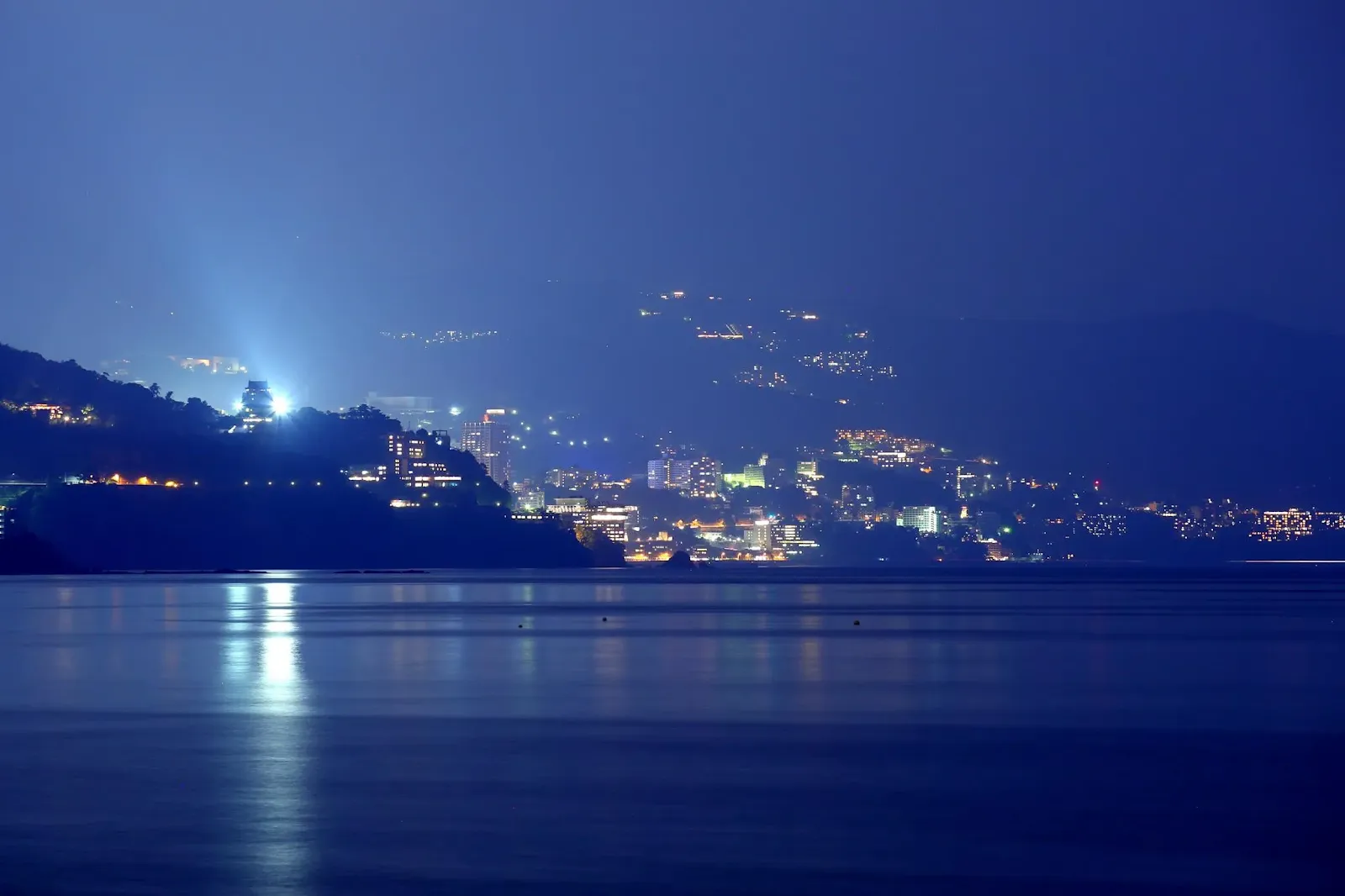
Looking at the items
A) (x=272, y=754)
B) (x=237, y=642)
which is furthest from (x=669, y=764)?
(x=237, y=642)

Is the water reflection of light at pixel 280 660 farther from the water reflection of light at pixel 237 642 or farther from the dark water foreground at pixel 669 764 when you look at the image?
the water reflection of light at pixel 237 642

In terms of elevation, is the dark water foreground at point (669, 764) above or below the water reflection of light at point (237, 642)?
below

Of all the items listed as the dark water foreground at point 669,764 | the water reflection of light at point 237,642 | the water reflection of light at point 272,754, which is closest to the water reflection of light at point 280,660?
the water reflection of light at point 272,754

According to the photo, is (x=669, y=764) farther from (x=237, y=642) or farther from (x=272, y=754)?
(x=237, y=642)

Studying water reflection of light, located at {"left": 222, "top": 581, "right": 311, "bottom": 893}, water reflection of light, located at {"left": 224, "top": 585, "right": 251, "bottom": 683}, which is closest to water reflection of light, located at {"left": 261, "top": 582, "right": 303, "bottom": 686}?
water reflection of light, located at {"left": 222, "top": 581, "right": 311, "bottom": 893}

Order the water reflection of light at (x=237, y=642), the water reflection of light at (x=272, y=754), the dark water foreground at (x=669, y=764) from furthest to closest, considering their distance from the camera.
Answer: the water reflection of light at (x=237, y=642)
the water reflection of light at (x=272, y=754)
the dark water foreground at (x=669, y=764)

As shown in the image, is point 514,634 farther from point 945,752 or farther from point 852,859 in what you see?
point 852,859

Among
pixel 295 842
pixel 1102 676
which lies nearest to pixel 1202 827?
pixel 295 842

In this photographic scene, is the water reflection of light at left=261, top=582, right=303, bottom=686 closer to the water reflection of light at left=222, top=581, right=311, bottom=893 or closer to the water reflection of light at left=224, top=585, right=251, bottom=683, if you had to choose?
the water reflection of light at left=222, top=581, right=311, bottom=893
